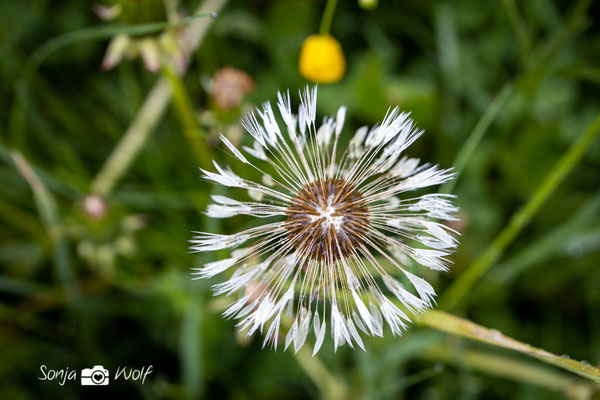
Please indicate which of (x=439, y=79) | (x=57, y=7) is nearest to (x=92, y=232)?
(x=57, y=7)

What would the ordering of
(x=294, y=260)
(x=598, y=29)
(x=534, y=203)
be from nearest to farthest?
(x=294, y=260) < (x=534, y=203) < (x=598, y=29)

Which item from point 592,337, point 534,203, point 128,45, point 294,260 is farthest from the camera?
point 592,337

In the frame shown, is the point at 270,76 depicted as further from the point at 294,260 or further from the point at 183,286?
the point at 294,260

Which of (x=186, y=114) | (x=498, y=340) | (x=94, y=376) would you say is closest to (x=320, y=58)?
(x=186, y=114)

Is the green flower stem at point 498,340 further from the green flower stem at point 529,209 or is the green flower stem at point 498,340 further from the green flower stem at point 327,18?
the green flower stem at point 327,18

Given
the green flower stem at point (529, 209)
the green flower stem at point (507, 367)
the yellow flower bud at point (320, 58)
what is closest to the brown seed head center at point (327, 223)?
the green flower stem at point (529, 209)
